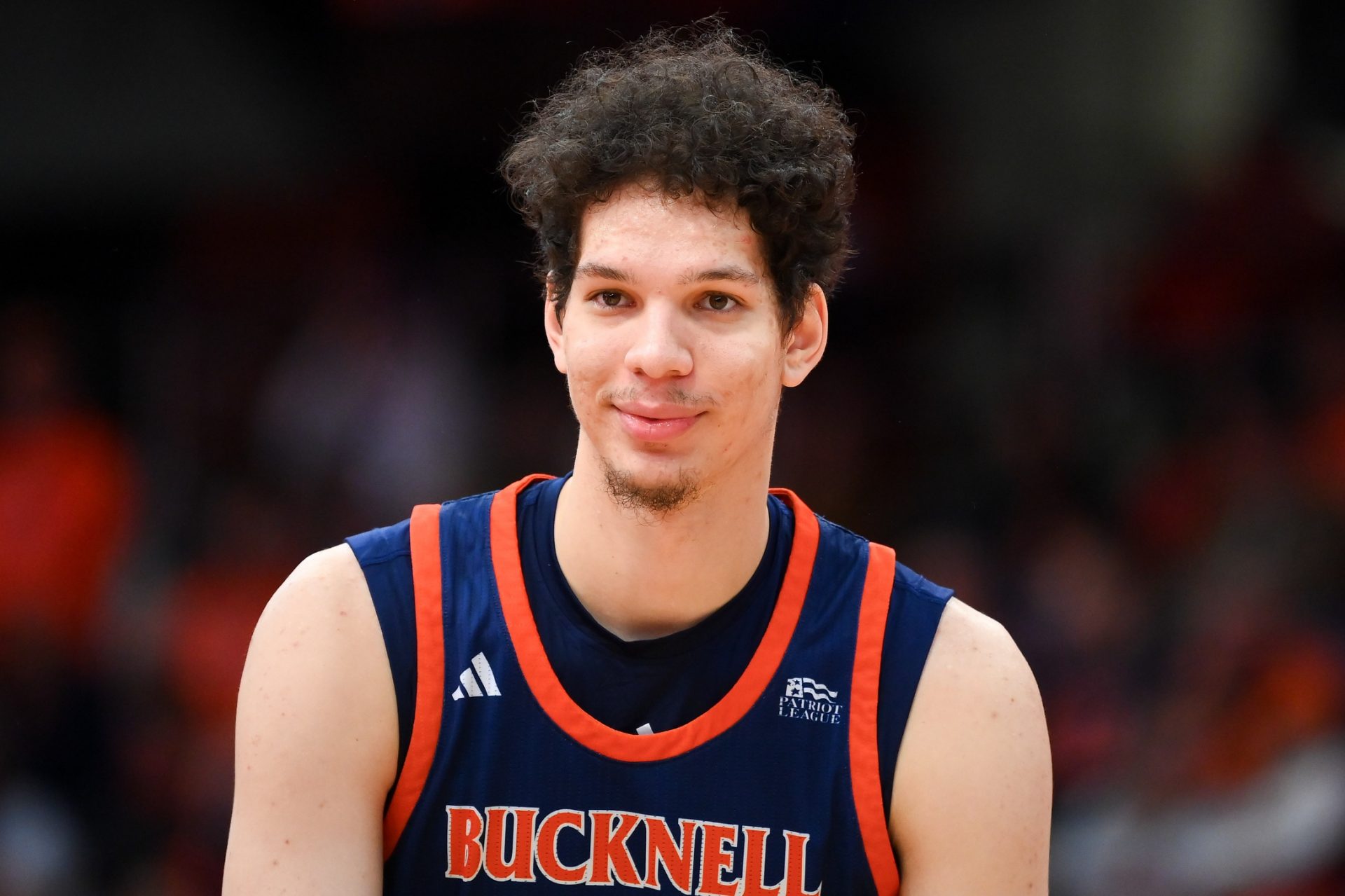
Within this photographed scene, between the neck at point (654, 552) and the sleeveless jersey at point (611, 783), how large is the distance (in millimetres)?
178

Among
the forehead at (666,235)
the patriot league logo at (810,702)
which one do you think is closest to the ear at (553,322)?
the forehead at (666,235)

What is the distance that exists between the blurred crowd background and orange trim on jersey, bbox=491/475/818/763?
128 inches

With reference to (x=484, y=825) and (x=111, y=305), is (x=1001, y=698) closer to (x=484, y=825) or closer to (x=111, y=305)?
(x=484, y=825)

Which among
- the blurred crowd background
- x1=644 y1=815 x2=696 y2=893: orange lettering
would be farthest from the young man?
the blurred crowd background

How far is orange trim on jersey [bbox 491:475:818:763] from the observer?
9.80 feet

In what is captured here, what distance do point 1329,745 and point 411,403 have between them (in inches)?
180

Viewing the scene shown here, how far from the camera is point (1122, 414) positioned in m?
7.71

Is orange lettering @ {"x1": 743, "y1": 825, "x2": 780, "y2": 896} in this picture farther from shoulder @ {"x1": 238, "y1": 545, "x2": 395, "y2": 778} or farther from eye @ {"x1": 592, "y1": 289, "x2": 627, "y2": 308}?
eye @ {"x1": 592, "y1": 289, "x2": 627, "y2": 308}

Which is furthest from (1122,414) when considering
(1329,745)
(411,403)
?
(411,403)

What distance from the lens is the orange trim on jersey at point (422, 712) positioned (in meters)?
2.94

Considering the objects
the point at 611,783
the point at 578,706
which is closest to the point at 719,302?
the point at 578,706

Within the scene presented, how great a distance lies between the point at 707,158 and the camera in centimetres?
296

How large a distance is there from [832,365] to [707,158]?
5823mm

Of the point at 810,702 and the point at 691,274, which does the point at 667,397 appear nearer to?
the point at 691,274
